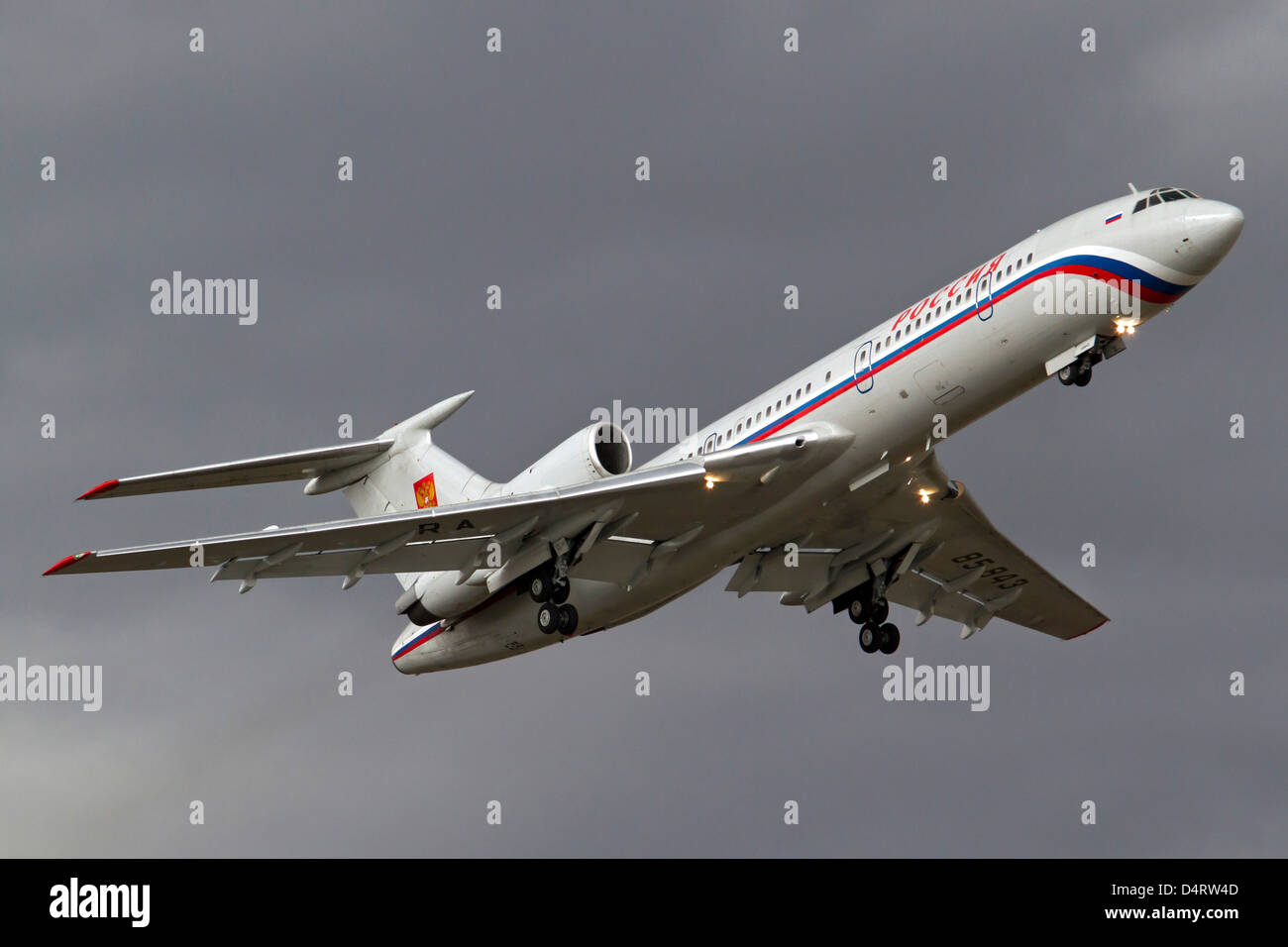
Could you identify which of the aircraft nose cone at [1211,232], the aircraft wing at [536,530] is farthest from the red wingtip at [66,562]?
the aircraft nose cone at [1211,232]

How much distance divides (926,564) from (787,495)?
5.90 m

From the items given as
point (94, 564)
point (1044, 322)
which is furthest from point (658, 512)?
point (94, 564)

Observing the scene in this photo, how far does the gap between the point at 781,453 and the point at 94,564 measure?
9804 mm

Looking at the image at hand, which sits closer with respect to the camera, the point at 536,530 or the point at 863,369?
the point at 863,369

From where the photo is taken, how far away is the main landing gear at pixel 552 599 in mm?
28062

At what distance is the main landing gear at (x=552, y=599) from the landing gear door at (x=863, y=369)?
5.79 metres

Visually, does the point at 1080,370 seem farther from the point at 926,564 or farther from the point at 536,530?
the point at 536,530

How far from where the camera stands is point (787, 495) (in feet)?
85.8

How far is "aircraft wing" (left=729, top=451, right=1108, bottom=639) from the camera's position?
28219 millimetres

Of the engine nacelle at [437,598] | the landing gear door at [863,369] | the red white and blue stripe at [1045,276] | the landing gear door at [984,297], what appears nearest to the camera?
the red white and blue stripe at [1045,276]

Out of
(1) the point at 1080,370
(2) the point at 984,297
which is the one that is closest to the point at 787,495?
(2) the point at 984,297

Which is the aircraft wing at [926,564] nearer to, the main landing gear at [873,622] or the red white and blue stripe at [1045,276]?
the main landing gear at [873,622]

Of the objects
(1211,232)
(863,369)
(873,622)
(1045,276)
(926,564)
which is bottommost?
(873,622)
